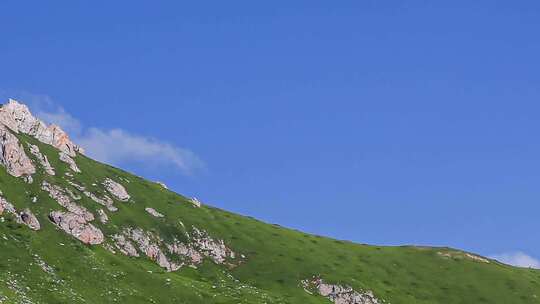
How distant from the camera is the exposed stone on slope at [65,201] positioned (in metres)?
142

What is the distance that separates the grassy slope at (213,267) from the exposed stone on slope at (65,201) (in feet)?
4.96

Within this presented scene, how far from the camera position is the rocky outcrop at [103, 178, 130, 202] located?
160 meters

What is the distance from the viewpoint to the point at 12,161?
14388 centimetres

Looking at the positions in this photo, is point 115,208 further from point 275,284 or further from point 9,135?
point 275,284

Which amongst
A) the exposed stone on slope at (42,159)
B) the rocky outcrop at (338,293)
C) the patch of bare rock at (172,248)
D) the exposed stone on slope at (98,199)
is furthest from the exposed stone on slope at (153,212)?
the rocky outcrop at (338,293)

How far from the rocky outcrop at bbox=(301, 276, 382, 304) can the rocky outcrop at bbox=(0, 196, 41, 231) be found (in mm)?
51514

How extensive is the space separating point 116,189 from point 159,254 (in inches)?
790

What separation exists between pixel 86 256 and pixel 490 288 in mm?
89246

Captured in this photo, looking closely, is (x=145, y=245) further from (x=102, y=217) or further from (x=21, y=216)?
(x=21, y=216)

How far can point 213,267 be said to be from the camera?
152875 mm

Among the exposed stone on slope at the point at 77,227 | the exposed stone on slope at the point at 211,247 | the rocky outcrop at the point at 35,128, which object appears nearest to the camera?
the exposed stone on slope at the point at 77,227

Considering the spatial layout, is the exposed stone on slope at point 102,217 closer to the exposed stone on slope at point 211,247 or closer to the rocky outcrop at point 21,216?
the rocky outcrop at point 21,216

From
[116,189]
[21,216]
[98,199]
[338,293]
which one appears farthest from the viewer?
[116,189]

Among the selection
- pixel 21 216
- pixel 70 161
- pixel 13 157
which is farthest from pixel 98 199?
pixel 21 216
